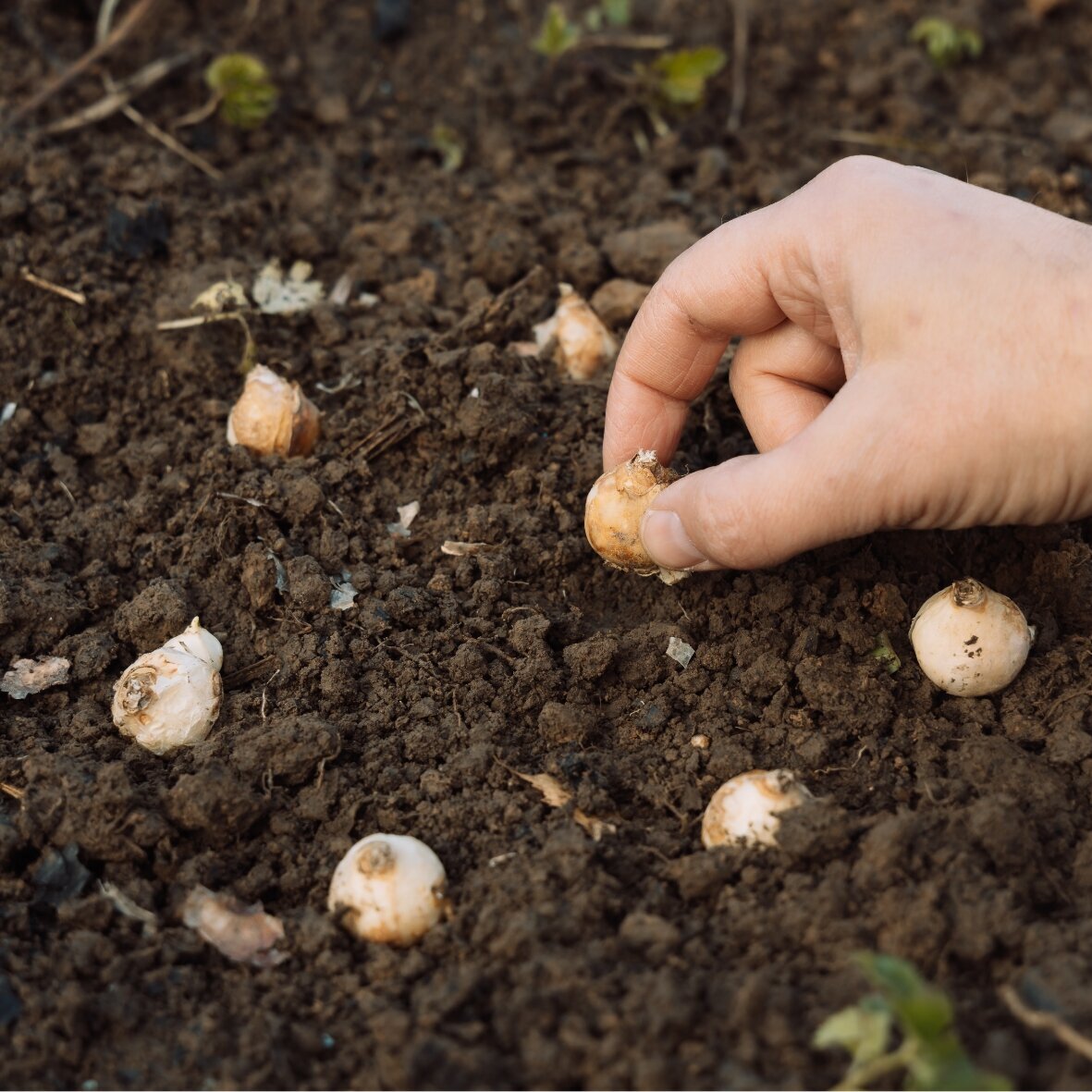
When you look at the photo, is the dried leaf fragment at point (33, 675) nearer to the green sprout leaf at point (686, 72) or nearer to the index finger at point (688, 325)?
the index finger at point (688, 325)

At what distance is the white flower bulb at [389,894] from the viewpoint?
2102mm

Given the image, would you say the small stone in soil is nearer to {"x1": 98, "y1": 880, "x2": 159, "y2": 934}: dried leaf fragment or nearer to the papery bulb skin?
{"x1": 98, "y1": 880, "x2": 159, "y2": 934}: dried leaf fragment

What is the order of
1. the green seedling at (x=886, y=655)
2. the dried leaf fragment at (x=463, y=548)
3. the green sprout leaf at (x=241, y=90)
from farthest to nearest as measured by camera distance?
the green sprout leaf at (x=241, y=90), the dried leaf fragment at (x=463, y=548), the green seedling at (x=886, y=655)

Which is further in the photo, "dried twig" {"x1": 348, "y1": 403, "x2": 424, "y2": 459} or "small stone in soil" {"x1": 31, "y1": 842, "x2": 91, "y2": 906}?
"dried twig" {"x1": 348, "y1": 403, "x2": 424, "y2": 459}

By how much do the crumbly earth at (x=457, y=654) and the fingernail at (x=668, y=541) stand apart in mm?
253

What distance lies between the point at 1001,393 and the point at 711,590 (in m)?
0.84

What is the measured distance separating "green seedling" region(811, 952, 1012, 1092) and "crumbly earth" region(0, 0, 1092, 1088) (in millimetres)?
169

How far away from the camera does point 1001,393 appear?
216 cm

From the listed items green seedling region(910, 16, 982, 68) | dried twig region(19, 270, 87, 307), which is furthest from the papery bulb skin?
green seedling region(910, 16, 982, 68)

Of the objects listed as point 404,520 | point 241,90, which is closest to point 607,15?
point 241,90

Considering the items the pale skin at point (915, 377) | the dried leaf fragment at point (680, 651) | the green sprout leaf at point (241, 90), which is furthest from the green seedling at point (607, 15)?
the dried leaf fragment at point (680, 651)

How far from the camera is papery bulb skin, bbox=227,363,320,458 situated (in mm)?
3061

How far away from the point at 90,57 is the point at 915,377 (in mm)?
3438

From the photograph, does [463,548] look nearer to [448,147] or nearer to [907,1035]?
[907,1035]
